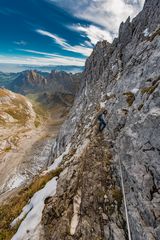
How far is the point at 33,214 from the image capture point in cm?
→ 1814

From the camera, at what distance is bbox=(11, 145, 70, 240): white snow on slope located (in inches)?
637

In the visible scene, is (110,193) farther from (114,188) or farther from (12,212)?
(12,212)

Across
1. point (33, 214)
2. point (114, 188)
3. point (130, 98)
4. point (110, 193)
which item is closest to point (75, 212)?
point (110, 193)

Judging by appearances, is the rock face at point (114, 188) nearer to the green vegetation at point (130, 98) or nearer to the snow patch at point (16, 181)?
the green vegetation at point (130, 98)

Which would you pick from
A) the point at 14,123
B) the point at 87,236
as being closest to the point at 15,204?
the point at 87,236

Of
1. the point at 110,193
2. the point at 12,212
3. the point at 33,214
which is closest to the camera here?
the point at 110,193

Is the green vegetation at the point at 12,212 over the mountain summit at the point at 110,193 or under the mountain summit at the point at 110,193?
under

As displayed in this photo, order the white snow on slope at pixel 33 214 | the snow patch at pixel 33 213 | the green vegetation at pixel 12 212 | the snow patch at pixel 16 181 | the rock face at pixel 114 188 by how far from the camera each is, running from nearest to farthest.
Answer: the rock face at pixel 114 188 → the white snow on slope at pixel 33 214 → the snow patch at pixel 33 213 → the green vegetation at pixel 12 212 → the snow patch at pixel 16 181

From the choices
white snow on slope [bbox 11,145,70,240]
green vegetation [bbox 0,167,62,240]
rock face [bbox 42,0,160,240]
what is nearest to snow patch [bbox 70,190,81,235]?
rock face [bbox 42,0,160,240]

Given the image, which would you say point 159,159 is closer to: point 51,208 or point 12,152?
point 51,208

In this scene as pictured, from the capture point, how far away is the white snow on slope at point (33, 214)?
1619 centimetres

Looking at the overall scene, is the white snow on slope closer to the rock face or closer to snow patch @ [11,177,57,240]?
snow patch @ [11,177,57,240]

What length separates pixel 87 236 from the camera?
1402 cm

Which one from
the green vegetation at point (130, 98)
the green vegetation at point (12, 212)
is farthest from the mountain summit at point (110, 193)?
the green vegetation at point (130, 98)
